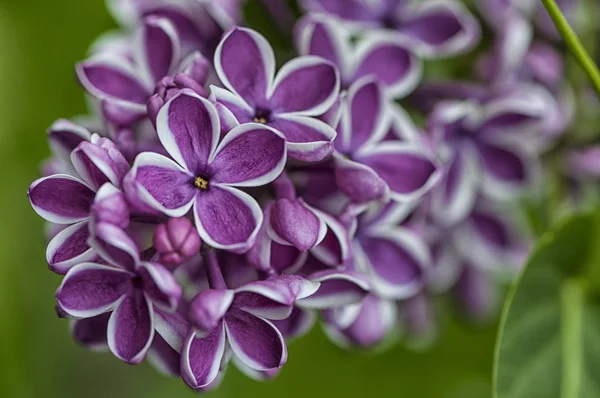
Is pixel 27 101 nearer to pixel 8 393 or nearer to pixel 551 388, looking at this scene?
pixel 8 393

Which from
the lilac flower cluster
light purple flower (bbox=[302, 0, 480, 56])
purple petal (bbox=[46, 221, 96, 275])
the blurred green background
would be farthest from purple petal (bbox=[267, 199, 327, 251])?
the blurred green background

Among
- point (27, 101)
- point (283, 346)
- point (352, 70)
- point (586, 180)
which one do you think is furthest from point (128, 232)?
point (27, 101)

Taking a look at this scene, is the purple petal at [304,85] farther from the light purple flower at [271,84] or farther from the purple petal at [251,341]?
the purple petal at [251,341]

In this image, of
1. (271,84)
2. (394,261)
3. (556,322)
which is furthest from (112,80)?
(556,322)

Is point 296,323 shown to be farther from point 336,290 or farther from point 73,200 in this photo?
point 73,200

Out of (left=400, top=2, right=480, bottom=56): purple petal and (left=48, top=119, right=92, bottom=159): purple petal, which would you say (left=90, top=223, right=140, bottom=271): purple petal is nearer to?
(left=48, top=119, right=92, bottom=159): purple petal
